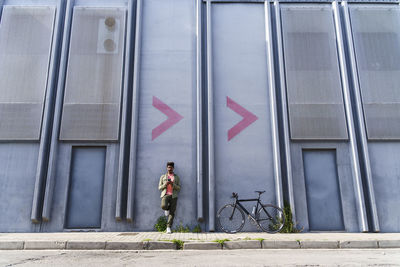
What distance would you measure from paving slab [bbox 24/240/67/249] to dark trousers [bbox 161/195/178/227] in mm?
2604

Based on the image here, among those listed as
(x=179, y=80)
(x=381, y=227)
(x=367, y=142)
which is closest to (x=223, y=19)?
(x=179, y=80)

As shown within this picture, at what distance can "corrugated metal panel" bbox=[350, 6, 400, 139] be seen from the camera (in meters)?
8.98

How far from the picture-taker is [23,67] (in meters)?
9.27

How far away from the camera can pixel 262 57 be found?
9.64m

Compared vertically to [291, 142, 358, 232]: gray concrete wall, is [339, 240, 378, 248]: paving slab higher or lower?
lower

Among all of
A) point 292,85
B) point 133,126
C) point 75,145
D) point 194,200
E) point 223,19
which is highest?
point 223,19

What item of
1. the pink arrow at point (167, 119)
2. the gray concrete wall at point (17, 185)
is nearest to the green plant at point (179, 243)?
the pink arrow at point (167, 119)

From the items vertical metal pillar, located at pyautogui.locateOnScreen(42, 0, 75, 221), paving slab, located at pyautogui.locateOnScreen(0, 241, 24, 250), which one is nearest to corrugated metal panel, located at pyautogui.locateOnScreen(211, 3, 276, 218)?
vertical metal pillar, located at pyautogui.locateOnScreen(42, 0, 75, 221)

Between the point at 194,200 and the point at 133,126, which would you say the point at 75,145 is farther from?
the point at 194,200

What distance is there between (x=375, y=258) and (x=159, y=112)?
6642 mm

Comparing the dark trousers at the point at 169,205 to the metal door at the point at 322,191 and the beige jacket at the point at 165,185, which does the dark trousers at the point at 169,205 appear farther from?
the metal door at the point at 322,191

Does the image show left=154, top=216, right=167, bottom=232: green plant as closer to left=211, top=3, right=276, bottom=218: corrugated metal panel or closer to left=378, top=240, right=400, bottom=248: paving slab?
left=211, top=3, right=276, bottom=218: corrugated metal panel

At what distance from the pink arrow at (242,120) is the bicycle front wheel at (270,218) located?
2375 millimetres

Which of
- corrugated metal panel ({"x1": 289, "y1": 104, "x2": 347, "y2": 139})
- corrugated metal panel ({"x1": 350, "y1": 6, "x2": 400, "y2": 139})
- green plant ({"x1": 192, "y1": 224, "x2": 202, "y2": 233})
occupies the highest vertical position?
corrugated metal panel ({"x1": 350, "y1": 6, "x2": 400, "y2": 139})
